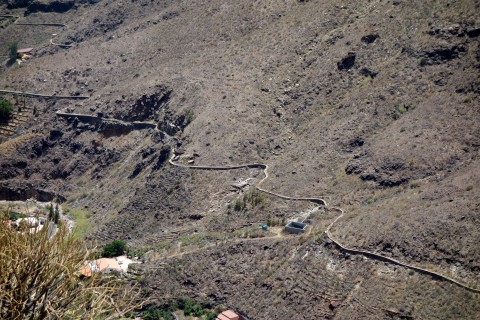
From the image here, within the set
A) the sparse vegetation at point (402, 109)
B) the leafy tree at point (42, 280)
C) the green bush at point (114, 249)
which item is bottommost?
the green bush at point (114, 249)

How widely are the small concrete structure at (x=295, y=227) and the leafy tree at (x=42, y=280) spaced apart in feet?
103

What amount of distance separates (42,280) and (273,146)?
150 ft

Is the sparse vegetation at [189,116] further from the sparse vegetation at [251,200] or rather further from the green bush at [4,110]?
the green bush at [4,110]

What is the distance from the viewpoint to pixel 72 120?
8281cm

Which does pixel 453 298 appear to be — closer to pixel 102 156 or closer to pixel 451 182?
pixel 451 182

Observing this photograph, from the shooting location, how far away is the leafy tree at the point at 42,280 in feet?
58.3

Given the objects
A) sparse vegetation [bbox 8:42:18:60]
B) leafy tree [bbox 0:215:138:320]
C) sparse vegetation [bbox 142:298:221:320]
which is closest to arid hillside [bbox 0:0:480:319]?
sparse vegetation [bbox 142:298:221:320]

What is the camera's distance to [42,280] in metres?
18.3

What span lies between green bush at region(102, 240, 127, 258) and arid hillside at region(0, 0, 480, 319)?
73.7 inches

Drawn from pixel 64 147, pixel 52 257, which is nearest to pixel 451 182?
pixel 52 257

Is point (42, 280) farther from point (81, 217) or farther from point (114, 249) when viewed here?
point (81, 217)

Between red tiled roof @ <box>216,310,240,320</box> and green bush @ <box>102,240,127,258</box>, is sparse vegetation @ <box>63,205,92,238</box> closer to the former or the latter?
green bush @ <box>102,240,127,258</box>

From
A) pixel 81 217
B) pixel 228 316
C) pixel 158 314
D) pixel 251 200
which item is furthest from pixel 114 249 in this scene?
pixel 228 316

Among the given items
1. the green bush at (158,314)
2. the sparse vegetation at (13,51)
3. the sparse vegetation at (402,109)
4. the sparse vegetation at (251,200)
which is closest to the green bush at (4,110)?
the sparse vegetation at (13,51)
